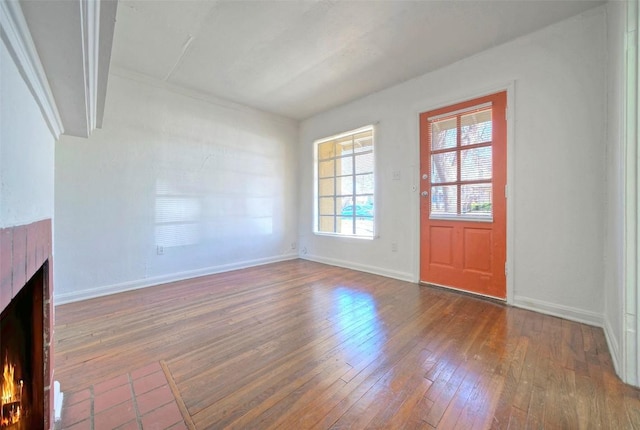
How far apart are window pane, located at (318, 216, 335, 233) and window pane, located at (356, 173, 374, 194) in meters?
0.71

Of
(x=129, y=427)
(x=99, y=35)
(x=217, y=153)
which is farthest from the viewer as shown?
(x=217, y=153)

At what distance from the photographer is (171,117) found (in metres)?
3.18

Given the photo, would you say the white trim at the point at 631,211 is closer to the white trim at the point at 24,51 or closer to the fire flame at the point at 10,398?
the white trim at the point at 24,51

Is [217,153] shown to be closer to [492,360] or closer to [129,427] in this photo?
[129,427]

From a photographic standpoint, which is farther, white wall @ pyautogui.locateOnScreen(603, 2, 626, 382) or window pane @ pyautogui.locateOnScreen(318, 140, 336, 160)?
window pane @ pyautogui.locateOnScreen(318, 140, 336, 160)

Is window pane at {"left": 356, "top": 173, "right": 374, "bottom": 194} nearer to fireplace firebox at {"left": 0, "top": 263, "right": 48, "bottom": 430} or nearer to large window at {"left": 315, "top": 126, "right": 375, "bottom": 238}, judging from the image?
large window at {"left": 315, "top": 126, "right": 375, "bottom": 238}

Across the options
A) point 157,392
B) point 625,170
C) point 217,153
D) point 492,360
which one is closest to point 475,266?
point 492,360

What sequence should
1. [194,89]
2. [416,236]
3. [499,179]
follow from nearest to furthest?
[499,179] → [416,236] → [194,89]

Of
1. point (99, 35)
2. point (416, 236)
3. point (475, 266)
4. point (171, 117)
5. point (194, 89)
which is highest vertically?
point (194, 89)

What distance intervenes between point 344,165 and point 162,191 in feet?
8.37

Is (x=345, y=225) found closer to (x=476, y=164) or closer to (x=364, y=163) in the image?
(x=364, y=163)

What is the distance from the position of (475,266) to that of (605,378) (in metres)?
1.33

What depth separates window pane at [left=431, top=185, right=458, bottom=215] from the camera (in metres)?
2.80


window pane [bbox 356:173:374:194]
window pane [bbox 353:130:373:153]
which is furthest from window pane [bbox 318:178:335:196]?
window pane [bbox 353:130:373:153]
